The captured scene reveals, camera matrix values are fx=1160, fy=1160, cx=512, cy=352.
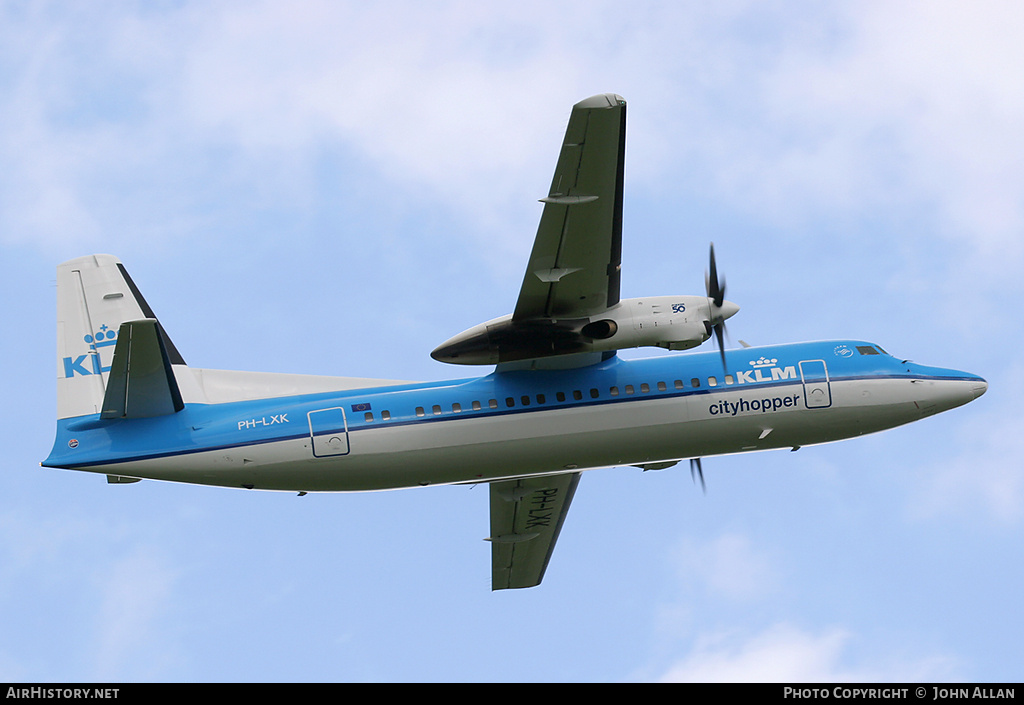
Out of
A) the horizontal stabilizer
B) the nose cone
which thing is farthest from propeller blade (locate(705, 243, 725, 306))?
the horizontal stabilizer

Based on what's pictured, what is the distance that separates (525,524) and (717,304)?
820 centimetres

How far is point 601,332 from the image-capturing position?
22312 millimetres

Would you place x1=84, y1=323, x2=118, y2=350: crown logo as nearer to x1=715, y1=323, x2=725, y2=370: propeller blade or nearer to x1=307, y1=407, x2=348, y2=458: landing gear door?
x1=307, y1=407, x2=348, y2=458: landing gear door

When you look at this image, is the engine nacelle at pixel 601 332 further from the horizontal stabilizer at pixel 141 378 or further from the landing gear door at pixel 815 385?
the horizontal stabilizer at pixel 141 378

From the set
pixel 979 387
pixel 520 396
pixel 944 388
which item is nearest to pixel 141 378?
pixel 520 396

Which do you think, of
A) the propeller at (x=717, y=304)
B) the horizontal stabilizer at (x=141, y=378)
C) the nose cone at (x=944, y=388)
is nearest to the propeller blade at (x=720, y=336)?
the propeller at (x=717, y=304)

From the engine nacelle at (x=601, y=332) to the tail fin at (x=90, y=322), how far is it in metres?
5.97

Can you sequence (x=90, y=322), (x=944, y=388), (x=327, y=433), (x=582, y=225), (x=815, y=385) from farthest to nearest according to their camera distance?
(x=944, y=388) < (x=815, y=385) < (x=90, y=322) < (x=327, y=433) < (x=582, y=225)

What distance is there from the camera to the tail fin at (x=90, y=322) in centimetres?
2267

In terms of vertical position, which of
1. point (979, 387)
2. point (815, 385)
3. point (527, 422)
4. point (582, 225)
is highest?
point (582, 225)

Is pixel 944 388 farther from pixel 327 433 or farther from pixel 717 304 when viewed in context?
pixel 327 433

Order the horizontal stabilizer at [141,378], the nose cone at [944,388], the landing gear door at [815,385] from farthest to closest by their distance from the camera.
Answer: the nose cone at [944,388] → the landing gear door at [815,385] → the horizontal stabilizer at [141,378]

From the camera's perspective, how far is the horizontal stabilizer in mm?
20766
